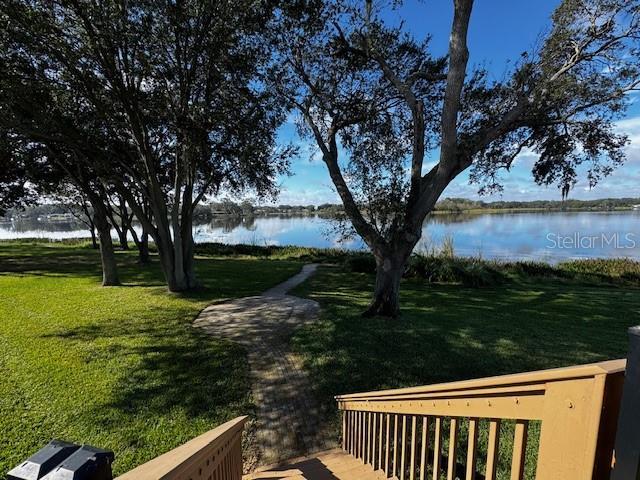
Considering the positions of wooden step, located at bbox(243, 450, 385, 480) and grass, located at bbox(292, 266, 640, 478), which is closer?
wooden step, located at bbox(243, 450, 385, 480)

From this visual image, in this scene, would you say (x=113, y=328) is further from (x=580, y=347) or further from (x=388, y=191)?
(x=580, y=347)

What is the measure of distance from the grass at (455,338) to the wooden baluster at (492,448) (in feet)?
7.06

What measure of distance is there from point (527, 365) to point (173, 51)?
26.6 feet

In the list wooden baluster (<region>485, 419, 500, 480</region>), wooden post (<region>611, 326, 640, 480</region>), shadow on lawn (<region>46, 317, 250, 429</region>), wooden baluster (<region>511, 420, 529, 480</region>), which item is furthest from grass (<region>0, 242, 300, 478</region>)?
wooden post (<region>611, 326, 640, 480</region>)

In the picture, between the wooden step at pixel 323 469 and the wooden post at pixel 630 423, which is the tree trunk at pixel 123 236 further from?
the wooden post at pixel 630 423

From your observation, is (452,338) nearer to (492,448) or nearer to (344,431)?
(344,431)

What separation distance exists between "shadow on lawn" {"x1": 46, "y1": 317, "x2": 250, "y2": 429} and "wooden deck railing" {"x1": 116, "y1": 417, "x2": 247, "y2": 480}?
5.90 feet

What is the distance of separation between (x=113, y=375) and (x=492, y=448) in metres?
4.59

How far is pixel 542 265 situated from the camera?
46.8ft

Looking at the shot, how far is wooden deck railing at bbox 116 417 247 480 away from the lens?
3.27ft

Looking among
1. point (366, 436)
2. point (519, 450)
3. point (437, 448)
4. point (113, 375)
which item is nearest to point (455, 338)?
point (366, 436)

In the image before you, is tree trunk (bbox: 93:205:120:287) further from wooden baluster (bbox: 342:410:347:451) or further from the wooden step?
wooden baluster (bbox: 342:410:347:451)

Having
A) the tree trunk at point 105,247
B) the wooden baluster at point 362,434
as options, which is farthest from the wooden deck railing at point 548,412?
the tree trunk at point 105,247

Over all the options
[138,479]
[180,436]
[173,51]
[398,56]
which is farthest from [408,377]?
[173,51]
